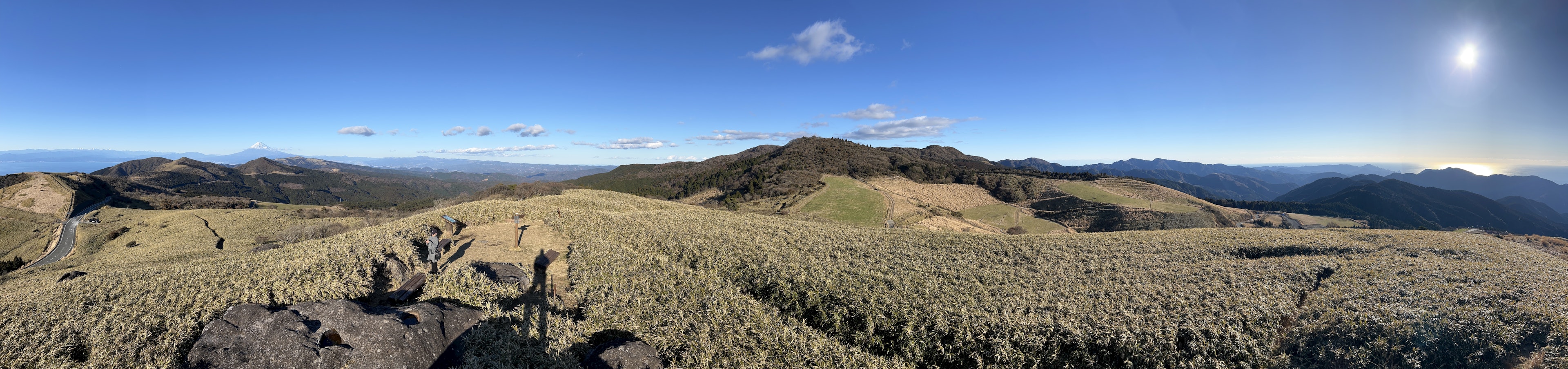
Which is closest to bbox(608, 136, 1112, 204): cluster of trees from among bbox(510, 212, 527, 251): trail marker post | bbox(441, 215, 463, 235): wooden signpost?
bbox(441, 215, 463, 235): wooden signpost

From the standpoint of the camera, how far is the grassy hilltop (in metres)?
6.30

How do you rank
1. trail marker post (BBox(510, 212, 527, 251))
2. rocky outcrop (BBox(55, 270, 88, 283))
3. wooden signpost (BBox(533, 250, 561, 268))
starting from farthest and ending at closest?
1. trail marker post (BBox(510, 212, 527, 251))
2. wooden signpost (BBox(533, 250, 561, 268))
3. rocky outcrop (BBox(55, 270, 88, 283))

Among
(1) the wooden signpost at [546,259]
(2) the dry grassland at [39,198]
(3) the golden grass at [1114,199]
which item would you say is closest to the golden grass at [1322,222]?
(3) the golden grass at [1114,199]

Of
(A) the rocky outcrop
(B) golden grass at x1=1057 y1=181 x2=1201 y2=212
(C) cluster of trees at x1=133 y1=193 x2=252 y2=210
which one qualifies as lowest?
(C) cluster of trees at x1=133 y1=193 x2=252 y2=210

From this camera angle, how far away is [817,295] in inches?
346

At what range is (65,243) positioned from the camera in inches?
987

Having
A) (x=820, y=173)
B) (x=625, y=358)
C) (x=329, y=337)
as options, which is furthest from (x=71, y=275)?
(x=820, y=173)

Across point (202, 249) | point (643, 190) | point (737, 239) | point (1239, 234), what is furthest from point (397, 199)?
point (1239, 234)

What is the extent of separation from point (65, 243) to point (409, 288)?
3759cm

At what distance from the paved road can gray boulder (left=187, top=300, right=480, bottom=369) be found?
26.1 meters

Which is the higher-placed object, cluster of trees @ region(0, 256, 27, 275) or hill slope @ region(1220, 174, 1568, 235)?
cluster of trees @ region(0, 256, 27, 275)

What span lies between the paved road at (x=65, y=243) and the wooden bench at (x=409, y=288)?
80.2 ft

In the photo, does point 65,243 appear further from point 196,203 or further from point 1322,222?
point 1322,222

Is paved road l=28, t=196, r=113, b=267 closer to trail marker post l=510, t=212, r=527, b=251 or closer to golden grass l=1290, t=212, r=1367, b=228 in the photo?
trail marker post l=510, t=212, r=527, b=251
